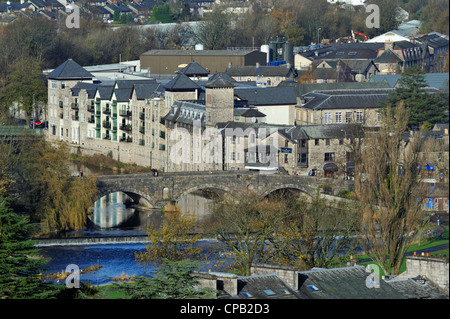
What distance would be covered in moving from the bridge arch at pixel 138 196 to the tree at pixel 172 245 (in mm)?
17116

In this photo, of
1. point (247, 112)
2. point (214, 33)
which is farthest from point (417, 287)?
point (214, 33)

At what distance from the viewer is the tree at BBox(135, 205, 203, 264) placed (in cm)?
6738

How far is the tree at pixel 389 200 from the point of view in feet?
186

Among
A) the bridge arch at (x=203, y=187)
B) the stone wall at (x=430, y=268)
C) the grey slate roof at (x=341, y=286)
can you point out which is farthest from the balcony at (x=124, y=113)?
the stone wall at (x=430, y=268)

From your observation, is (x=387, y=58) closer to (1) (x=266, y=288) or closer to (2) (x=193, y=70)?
(2) (x=193, y=70)

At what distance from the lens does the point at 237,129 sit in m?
97.2

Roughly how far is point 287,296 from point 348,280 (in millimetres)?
3592

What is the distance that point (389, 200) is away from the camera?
5784 centimetres

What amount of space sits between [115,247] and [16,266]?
29.9 meters

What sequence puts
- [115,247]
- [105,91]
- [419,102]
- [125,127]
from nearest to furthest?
[115,247] < [419,102] < [125,127] < [105,91]

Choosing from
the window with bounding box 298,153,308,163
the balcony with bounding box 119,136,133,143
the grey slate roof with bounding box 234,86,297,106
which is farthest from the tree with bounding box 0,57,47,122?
the window with bounding box 298,153,308,163

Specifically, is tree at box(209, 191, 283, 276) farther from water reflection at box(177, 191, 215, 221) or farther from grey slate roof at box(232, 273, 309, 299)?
grey slate roof at box(232, 273, 309, 299)

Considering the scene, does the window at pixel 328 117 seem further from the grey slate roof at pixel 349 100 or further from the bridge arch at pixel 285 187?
the bridge arch at pixel 285 187

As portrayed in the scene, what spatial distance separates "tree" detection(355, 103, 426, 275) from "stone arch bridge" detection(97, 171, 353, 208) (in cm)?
2394
